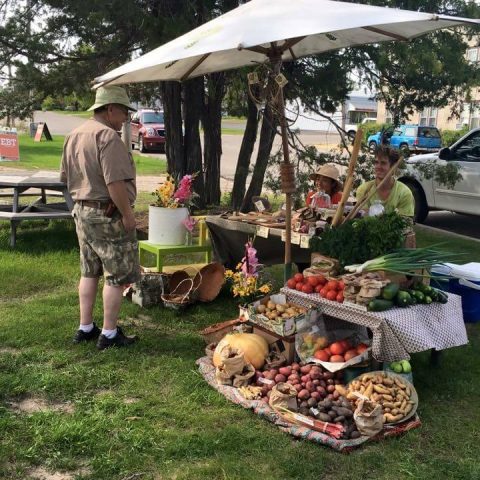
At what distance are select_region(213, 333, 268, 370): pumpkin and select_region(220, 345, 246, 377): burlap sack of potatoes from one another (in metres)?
0.06

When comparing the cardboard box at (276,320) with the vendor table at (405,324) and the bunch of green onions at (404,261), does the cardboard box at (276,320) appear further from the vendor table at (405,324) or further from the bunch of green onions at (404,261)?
the bunch of green onions at (404,261)

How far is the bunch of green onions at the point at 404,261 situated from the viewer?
3.63m

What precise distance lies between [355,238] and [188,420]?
1.57 meters

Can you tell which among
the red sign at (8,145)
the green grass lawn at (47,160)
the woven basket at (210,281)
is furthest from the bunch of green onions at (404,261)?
the red sign at (8,145)

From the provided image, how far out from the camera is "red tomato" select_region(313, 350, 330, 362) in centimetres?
365

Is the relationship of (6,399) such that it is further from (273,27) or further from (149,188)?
(149,188)

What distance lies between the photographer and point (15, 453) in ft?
9.65

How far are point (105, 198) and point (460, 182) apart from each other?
21.6ft

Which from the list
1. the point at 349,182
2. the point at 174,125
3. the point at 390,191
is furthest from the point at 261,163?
the point at 349,182

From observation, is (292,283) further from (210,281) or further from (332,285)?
(210,281)

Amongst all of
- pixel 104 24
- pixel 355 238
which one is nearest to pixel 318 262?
pixel 355 238

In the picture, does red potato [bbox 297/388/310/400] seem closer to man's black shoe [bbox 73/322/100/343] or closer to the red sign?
man's black shoe [bbox 73/322/100/343]

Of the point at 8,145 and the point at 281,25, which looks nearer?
the point at 281,25

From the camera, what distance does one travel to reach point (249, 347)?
12.8ft
